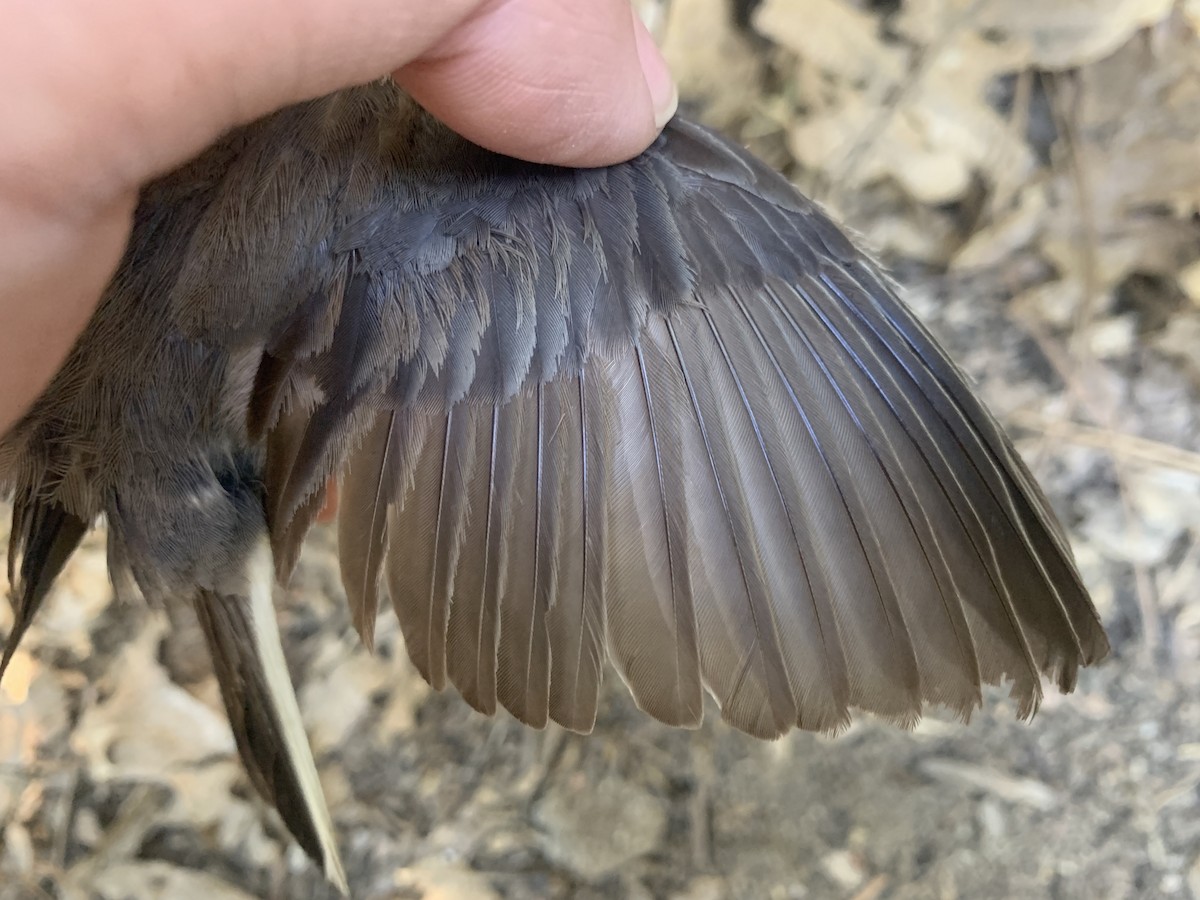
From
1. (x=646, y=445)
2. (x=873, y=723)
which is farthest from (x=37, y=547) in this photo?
(x=873, y=723)

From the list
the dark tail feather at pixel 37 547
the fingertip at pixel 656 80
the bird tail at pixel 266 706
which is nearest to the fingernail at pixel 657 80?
the fingertip at pixel 656 80

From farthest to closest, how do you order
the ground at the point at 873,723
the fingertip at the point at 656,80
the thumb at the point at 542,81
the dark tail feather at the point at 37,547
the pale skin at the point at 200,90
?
the ground at the point at 873,723, the dark tail feather at the point at 37,547, the fingertip at the point at 656,80, the thumb at the point at 542,81, the pale skin at the point at 200,90

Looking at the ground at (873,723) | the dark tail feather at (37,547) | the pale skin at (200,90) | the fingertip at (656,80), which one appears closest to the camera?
the pale skin at (200,90)

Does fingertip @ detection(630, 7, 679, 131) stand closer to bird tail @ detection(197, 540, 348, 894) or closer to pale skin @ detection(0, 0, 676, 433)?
pale skin @ detection(0, 0, 676, 433)

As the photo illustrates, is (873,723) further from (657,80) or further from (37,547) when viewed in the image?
→ (37,547)

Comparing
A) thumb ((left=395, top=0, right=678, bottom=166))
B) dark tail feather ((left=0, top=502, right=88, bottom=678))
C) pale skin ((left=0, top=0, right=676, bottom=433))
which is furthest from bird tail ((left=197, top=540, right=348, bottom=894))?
thumb ((left=395, top=0, right=678, bottom=166))

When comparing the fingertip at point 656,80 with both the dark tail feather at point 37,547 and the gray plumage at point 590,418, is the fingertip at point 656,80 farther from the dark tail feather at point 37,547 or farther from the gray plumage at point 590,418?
the dark tail feather at point 37,547
